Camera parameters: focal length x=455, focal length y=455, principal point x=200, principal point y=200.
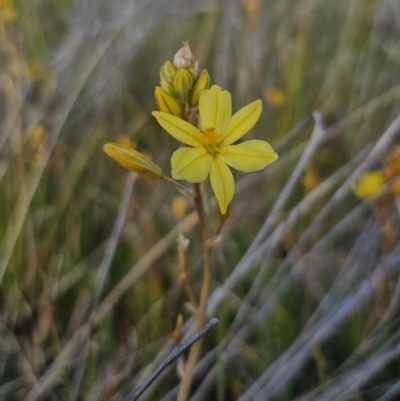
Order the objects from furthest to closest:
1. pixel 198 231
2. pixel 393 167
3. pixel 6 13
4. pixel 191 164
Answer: pixel 198 231 < pixel 6 13 < pixel 393 167 < pixel 191 164

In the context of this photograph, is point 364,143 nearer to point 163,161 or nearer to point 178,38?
point 163,161

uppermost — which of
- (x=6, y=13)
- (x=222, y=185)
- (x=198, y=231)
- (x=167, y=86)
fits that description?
(x=6, y=13)

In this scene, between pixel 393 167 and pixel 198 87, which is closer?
pixel 198 87

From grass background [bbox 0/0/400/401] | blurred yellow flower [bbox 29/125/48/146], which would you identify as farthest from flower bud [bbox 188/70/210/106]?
blurred yellow flower [bbox 29/125/48/146]

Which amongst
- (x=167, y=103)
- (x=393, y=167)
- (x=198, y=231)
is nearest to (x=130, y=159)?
(x=167, y=103)

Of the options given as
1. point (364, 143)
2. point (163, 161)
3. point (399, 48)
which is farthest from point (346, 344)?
point (399, 48)

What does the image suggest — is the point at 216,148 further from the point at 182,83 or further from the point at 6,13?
the point at 6,13

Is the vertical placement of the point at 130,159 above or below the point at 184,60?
below

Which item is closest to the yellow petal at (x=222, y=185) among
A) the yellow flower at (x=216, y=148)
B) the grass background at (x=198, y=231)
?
the yellow flower at (x=216, y=148)
